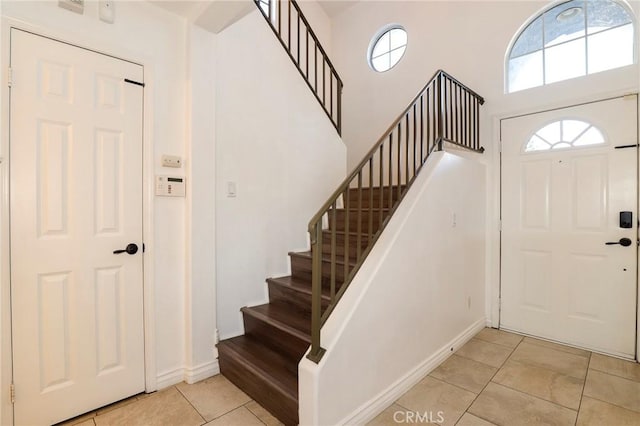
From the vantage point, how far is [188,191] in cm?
221

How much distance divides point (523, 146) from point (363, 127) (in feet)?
7.07

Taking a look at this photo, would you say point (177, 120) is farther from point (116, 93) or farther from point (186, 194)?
point (186, 194)

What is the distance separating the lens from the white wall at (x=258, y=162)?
2445 millimetres

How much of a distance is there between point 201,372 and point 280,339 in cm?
67

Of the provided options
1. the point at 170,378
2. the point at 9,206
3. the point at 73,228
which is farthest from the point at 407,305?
the point at 9,206

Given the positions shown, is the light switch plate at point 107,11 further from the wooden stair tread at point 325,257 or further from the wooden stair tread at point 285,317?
the wooden stair tread at point 285,317

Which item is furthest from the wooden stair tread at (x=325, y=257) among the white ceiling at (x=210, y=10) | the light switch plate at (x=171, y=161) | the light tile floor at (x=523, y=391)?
the white ceiling at (x=210, y=10)

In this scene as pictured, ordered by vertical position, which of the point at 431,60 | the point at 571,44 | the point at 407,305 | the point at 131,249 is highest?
the point at 431,60

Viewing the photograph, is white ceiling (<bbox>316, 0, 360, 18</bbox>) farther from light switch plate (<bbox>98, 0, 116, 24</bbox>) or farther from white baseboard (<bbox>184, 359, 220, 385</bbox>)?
white baseboard (<bbox>184, 359, 220, 385</bbox>)

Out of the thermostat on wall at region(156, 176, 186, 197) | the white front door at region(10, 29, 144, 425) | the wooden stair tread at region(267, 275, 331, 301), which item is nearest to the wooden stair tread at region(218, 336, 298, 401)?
the wooden stair tread at region(267, 275, 331, 301)

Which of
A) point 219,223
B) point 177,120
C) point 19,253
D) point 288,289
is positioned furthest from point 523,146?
point 19,253

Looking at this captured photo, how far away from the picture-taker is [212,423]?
5.84 feet

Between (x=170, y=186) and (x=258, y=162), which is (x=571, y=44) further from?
(x=170, y=186)

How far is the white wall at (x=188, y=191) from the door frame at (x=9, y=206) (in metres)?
0.01
